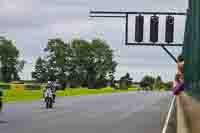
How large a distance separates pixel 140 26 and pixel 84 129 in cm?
1147

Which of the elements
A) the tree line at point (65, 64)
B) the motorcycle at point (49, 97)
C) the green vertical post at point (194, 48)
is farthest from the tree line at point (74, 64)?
the green vertical post at point (194, 48)

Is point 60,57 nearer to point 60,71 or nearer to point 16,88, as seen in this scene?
point 60,71

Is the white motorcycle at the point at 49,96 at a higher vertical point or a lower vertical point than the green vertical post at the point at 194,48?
lower

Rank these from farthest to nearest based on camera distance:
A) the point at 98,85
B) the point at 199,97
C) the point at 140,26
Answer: the point at 98,85, the point at 140,26, the point at 199,97

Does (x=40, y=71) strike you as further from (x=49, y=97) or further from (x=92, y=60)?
(x=49, y=97)

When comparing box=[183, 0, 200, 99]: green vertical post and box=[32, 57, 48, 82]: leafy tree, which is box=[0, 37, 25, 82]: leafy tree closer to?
box=[32, 57, 48, 82]: leafy tree

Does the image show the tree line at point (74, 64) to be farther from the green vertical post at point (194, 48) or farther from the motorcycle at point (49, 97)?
the green vertical post at point (194, 48)

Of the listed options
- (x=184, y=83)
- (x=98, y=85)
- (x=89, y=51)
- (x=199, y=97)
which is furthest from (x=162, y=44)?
(x=89, y=51)

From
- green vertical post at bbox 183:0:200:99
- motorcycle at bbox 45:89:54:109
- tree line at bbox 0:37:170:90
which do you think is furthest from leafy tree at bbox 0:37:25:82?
green vertical post at bbox 183:0:200:99

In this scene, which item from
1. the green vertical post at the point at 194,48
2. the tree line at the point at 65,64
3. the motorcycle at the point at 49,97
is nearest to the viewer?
the green vertical post at the point at 194,48

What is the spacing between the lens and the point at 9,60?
17375cm

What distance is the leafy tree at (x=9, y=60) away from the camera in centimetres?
17162

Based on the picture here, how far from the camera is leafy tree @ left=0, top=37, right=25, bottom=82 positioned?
171625mm

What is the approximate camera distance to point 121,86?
602ft
